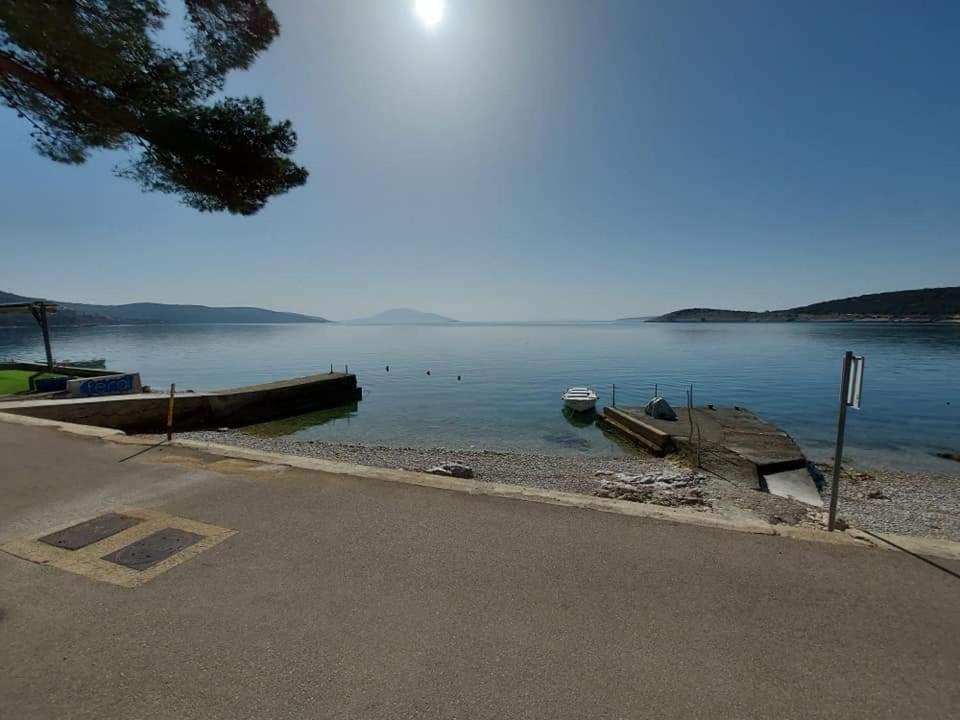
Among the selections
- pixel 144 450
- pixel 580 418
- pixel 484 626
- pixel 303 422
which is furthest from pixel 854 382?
pixel 303 422

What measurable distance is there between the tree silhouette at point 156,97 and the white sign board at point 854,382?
10.9 m

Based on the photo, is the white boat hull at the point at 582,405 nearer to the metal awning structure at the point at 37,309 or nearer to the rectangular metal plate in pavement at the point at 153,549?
the rectangular metal plate in pavement at the point at 153,549

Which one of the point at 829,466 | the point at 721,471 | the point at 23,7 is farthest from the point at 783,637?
the point at 829,466

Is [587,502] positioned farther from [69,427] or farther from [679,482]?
[69,427]

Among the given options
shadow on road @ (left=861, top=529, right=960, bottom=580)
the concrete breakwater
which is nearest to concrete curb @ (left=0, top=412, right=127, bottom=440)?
the concrete breakwater

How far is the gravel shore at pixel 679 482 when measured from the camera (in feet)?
35.1

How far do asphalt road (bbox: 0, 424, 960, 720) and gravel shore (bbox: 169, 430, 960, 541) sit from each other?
6.63m

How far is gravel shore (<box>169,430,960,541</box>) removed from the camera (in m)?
10.7

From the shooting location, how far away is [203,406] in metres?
20.7

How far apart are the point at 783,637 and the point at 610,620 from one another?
1.23m

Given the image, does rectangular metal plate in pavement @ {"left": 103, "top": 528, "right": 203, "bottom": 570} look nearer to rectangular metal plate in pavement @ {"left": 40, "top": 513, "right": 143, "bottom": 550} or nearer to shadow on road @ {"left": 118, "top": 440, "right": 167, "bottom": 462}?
rectangular metal plate in pavement @ {"left": 40, "top": 513, "right": 143, "bottom": 550}

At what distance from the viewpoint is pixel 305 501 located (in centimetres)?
Answer: 574

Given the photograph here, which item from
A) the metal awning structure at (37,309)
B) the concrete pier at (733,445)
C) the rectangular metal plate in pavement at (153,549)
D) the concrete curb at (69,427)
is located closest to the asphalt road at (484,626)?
the rectangular metal plate in pavement at (153,549)

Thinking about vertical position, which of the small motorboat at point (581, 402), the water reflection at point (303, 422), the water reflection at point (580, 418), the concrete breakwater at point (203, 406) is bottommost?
the water reflection at point (580, 418)
